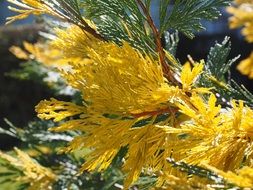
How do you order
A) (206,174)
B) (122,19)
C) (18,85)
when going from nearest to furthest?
(206,174), (122,19), (18,85)

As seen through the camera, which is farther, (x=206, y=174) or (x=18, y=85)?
(x=18, y=85)

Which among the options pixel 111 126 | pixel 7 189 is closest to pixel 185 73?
pixel 111 126

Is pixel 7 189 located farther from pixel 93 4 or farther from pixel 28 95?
pixel 93 4

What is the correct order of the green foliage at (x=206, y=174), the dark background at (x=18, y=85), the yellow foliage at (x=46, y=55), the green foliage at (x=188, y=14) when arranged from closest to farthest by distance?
the green foliage at (x=206, y=174)
the green foliage at (x=188, y=14)
the yellow foliage at (x=46, y=55)
the dark background at (x=18, y=85)

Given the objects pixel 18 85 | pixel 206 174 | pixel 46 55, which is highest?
pixel 46 55

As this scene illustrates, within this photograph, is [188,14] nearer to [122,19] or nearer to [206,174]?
[122,19]

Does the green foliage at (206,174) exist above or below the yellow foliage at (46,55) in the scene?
below

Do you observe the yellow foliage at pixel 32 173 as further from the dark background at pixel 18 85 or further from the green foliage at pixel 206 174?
the dark background at pixel 18 85

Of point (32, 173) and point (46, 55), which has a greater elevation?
point (46, 55)

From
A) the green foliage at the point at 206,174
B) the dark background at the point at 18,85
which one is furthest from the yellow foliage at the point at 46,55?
the dark background at the point at 18,85

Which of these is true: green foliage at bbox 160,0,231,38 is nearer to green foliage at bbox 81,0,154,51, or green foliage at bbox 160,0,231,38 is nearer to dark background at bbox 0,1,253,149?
green foliage at bbox 81,0,154,51

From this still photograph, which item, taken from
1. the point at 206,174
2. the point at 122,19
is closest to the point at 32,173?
the point at 122,19
